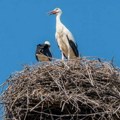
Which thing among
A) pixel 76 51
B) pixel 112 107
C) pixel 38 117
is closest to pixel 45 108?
pixel 38 117

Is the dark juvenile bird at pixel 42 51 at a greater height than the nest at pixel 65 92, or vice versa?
the dark juvenile bird at pixel 42 51

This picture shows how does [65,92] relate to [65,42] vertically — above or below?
below

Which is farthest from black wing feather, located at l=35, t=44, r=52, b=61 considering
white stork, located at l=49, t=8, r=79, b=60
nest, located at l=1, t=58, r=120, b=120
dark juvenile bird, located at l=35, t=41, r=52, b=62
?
nest, located at l=1, t=58, r=120, b=120

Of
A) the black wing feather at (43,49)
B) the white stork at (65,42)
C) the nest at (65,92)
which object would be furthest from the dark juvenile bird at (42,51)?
the nest at (65,92)

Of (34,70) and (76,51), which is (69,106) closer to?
(34,70)

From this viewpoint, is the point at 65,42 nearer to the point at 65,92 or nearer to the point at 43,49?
the point at 43,49

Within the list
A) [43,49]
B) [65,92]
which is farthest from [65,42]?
[65,92]

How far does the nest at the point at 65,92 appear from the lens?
11336 millimetres

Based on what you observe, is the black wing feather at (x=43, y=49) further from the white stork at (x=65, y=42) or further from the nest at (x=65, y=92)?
the nest at (x=65, y=92)

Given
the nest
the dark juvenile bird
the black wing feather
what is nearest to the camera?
the nest

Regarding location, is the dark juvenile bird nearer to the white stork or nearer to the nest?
the white stork

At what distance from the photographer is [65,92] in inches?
448

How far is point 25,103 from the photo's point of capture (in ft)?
37.8

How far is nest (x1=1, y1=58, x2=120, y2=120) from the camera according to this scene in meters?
11.3
